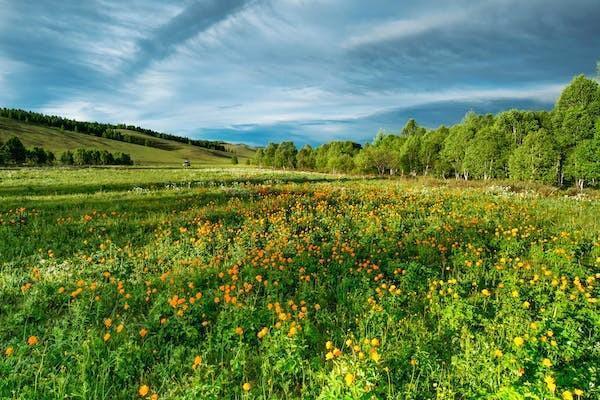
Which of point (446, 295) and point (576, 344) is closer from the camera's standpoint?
point (576, 344)

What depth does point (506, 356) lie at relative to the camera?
12.6ft

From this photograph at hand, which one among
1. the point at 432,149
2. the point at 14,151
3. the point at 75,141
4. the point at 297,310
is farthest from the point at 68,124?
the point at 297,310

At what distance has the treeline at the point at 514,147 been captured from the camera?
3700 cm

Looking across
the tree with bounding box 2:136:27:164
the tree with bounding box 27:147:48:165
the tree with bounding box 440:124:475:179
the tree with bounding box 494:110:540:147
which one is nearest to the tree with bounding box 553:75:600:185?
the tree with bounding box 494:110:540:147

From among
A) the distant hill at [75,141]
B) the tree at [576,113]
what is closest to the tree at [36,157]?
the distant hill at [75,141]

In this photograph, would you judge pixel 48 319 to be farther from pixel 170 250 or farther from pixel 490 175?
pixel 490 175

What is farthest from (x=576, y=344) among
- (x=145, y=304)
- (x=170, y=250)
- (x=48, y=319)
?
(x=170, y=250)

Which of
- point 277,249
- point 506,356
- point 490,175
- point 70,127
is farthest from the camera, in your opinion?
point 70,127

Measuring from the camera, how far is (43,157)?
96562 millimetres

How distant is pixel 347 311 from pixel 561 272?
4890 millimetres

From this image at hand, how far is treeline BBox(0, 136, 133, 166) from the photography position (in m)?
84.9

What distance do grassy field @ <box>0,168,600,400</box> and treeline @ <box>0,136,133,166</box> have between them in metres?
97.0

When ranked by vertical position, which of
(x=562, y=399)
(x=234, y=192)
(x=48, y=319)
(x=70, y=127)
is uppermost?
(x=70, y=127)

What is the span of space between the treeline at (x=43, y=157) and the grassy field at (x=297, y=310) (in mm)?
96953
